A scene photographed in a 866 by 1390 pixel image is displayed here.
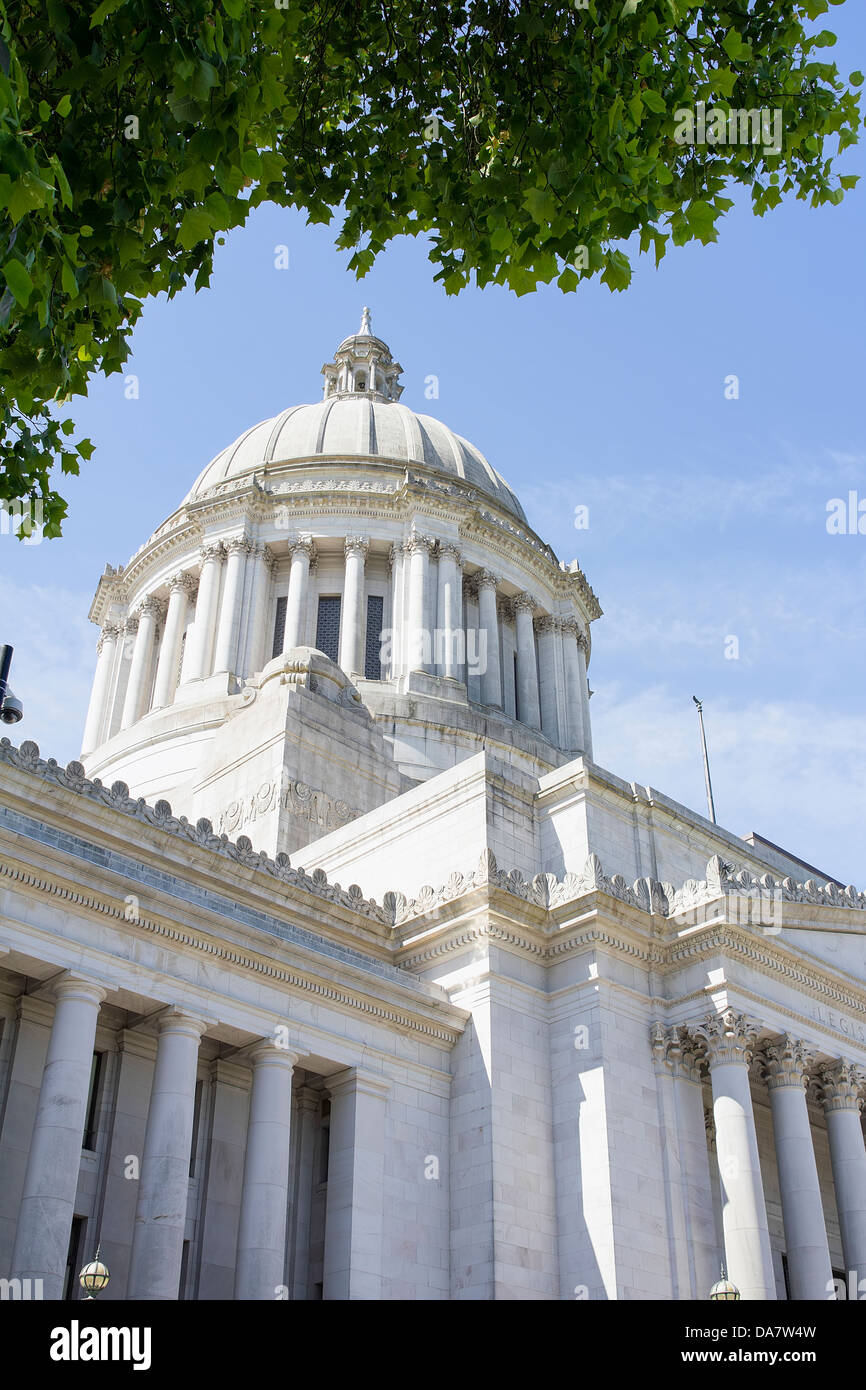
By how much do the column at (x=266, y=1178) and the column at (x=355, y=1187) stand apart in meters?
0.97

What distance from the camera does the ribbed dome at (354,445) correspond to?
60.8 metres

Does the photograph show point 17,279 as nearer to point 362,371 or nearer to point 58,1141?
point 58,1141

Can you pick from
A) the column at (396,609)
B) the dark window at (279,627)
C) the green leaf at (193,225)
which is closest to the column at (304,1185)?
the green leaf at (193,225)

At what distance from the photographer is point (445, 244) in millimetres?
14172

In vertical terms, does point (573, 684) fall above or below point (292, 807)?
above

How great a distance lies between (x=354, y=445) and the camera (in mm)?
61219

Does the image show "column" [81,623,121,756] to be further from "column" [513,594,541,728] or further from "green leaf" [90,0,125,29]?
"green leaf" [90,0,125,29]

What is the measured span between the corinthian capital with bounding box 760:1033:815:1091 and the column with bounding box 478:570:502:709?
2780 centimetres

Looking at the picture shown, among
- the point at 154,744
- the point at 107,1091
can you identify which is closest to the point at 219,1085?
the point at 107,1091

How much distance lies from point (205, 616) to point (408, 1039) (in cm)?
3185

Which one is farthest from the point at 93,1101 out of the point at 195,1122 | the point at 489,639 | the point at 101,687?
the point at 101,687

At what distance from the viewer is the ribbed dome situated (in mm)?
60812

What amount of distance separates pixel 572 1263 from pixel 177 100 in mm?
21836

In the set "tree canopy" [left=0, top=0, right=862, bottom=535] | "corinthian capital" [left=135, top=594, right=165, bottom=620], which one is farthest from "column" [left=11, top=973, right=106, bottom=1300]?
"corinthian capital" [left=135, top=594, right=165, bottom=620]
